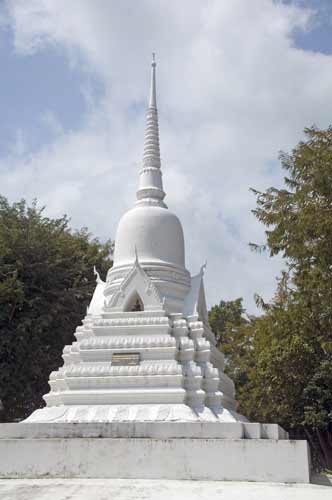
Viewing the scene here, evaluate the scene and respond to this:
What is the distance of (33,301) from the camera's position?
70.3 feet

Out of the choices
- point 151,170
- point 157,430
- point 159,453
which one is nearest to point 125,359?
point 157,430

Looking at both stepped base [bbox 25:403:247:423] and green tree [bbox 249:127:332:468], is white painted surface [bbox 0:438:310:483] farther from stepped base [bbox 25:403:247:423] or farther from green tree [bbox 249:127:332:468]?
green tree [bbox 249:127:332:468]

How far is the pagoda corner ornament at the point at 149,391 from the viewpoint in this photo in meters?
10.3

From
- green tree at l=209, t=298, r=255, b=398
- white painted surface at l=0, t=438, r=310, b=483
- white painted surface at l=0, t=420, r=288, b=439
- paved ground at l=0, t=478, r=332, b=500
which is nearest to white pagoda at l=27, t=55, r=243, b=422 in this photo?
white painted surface at l=0, t=420, r=288, b=439

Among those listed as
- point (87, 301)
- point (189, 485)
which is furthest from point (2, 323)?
Result: point (189, 485)

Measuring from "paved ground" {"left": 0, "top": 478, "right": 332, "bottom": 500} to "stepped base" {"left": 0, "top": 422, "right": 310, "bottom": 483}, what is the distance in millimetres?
261

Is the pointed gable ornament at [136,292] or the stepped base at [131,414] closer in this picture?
the stepped base at [131,414]

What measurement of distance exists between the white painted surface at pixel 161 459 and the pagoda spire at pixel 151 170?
8569 mm

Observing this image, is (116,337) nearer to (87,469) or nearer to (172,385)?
(172,385)

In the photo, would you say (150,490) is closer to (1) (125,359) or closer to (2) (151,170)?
(1) (125,359)

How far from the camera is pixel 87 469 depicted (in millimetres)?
10430

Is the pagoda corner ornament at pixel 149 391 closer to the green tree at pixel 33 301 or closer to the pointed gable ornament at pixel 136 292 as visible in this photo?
the pointed gable ornament at pixel 136 292

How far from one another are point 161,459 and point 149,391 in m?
2.91

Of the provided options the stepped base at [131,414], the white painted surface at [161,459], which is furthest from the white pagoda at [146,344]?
the white painted surface at [161,459]
